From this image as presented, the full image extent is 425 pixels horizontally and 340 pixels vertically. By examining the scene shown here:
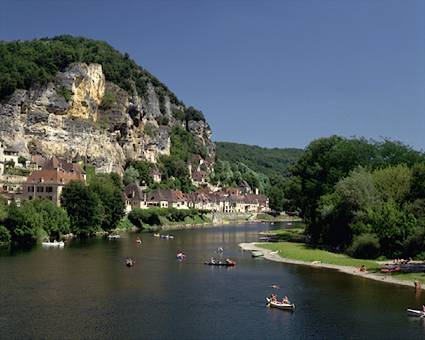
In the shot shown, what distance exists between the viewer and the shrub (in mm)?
68438

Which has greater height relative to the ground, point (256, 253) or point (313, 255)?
point (313, 255)

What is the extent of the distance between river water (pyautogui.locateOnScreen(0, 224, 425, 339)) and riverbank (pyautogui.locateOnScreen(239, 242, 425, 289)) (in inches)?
88.4

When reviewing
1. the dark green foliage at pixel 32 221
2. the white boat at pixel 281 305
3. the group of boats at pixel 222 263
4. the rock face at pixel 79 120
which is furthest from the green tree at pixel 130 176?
the white boat at pixel 281 305

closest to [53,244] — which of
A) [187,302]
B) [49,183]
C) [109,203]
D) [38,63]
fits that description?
[109,203]

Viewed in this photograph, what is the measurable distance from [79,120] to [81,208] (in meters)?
63.7

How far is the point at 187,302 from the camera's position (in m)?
44.6

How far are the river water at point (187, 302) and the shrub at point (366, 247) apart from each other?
31.6 ft

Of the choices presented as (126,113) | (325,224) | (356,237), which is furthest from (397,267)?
(126,113)

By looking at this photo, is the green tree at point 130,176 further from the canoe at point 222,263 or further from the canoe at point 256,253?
the canoe at point 222,263

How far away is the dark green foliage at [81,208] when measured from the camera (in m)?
102

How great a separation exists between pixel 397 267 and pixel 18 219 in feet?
179

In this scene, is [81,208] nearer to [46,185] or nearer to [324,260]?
[46,185]

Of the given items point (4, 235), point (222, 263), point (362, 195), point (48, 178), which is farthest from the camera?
point (48, 178)

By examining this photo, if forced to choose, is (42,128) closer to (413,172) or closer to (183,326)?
(413,172)
